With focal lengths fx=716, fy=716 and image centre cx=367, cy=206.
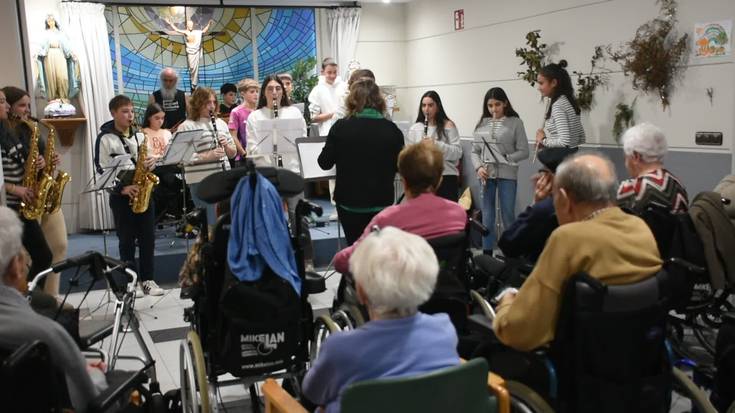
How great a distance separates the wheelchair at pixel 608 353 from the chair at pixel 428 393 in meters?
0.44

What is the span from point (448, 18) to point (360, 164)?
15.0 feet

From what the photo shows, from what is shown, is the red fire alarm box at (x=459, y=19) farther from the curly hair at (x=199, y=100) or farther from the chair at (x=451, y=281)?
the chair at (x=451, y=281)

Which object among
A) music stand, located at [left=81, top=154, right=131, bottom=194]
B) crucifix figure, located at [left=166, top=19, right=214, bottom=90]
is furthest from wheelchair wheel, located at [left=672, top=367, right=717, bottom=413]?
crucifix figure, located at [left=166, top=19, right=214, bottom=90]

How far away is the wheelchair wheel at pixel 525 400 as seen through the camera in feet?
6.75

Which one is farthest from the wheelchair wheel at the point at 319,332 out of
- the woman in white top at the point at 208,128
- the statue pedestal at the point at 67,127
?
the statue pedestal at the point at 67,127

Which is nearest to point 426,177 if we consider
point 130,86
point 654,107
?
point 654,107

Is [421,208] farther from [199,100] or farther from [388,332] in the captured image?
[199,100]

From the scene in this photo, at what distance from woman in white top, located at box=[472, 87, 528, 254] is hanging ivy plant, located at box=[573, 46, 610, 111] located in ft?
1.80


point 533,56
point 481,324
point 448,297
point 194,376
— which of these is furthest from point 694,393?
point 533,56

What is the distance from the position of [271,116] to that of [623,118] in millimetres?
2793

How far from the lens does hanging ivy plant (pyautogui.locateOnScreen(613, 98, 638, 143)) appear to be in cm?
546

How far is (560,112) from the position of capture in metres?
5.40

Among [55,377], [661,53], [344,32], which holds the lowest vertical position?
[55,377]

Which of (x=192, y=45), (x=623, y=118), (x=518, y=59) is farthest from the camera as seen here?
(x=192, y=45)
